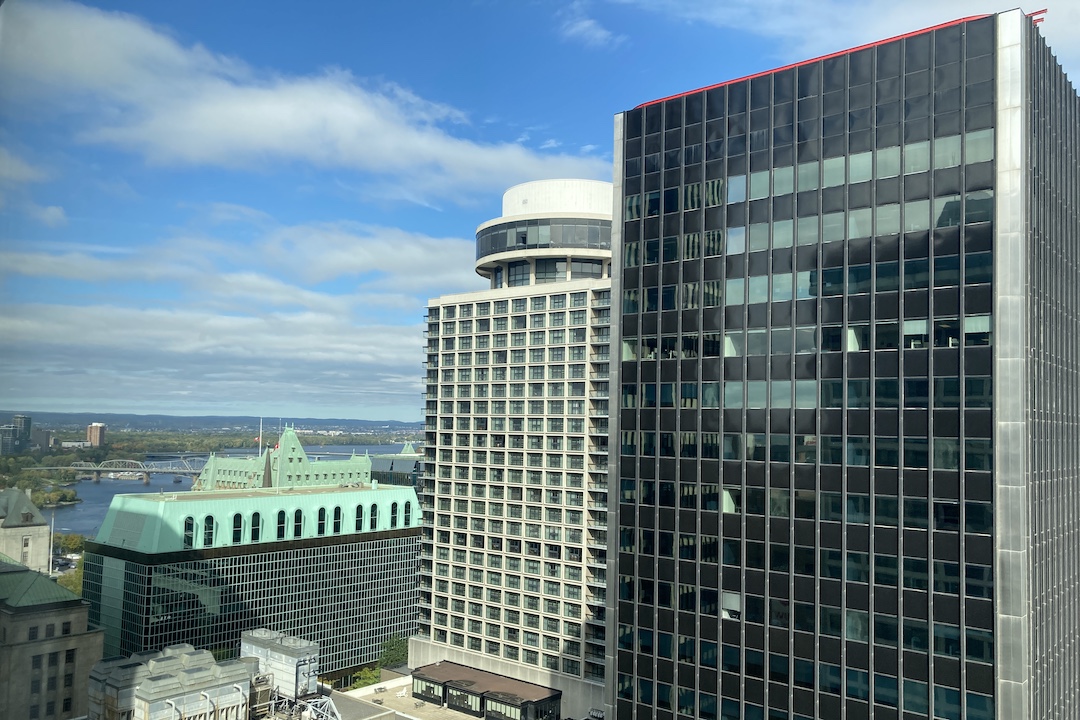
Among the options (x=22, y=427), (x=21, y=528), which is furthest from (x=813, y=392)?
(x=22, y=427)

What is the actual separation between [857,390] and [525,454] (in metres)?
47.6

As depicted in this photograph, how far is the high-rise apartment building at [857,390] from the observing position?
1689 inches

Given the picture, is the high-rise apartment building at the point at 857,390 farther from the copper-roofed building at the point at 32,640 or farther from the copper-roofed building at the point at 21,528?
the copper-roofed building at the point at 21,528

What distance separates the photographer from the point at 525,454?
8900 centimetres

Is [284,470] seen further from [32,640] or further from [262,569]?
[32,640]

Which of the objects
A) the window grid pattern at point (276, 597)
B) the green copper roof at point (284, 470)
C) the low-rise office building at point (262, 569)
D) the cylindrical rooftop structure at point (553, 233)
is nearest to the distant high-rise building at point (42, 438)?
the low-rise office building at point (262, 569)

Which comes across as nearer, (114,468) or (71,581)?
(114,468)

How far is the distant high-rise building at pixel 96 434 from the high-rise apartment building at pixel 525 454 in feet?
217

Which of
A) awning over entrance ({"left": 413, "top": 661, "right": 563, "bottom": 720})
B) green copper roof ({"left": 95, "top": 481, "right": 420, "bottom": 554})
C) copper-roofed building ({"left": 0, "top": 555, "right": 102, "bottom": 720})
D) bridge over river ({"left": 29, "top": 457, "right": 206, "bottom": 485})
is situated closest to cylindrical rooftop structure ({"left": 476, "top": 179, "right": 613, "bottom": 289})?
green copper roof ({"left": 95, "top": 481, "right": 420, "bottom": 554})

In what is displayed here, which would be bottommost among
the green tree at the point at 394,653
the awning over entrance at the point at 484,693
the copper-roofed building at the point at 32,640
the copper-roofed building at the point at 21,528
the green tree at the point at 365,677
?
the green tree at the point at 365,677

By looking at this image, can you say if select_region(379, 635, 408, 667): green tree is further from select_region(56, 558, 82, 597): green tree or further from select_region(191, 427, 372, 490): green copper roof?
select_region(56, 558, 82, 597): green tree

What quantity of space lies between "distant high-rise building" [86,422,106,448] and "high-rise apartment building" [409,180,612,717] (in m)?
66.3

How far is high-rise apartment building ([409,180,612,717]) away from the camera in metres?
84.4

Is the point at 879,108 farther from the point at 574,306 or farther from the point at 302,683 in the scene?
the point at 302,683
